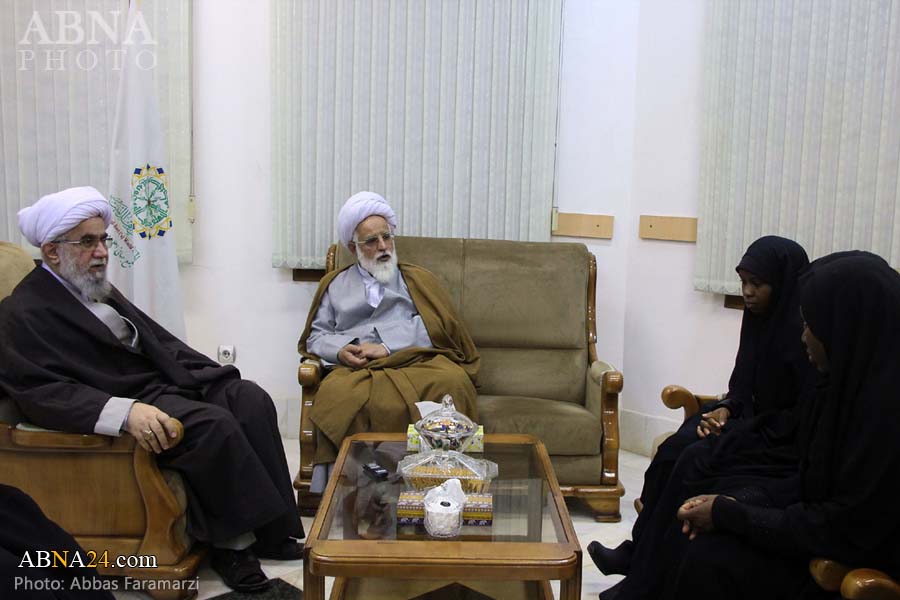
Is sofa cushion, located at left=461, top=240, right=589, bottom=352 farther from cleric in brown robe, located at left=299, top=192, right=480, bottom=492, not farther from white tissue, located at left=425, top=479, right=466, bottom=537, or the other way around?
white tissue, located at left=425, top=479, right=466, bottom=537

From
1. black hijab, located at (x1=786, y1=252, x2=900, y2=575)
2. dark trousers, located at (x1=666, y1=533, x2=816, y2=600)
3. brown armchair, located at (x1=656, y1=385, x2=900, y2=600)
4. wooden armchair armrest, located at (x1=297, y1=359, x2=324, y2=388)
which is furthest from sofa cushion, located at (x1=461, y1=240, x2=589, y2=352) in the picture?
brown armchair, located at (x1=656, y1=385, x2=900, y2=600)

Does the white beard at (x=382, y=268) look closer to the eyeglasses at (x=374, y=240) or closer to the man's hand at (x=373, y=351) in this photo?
the eyeglasses at (x=374, y=240)

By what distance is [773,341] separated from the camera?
2850mm

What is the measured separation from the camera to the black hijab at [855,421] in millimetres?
1844

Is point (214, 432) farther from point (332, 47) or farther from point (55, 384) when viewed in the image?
point (332, 47)

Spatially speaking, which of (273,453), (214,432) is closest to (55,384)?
(214,432)

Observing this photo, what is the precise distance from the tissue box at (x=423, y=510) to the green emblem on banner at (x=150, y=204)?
7.87 ft

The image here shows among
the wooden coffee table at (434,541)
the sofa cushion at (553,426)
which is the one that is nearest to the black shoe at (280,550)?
the wooden coffee table at (434,541)

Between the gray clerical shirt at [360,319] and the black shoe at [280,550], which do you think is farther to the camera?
the gray clerical shirt at [360,319]

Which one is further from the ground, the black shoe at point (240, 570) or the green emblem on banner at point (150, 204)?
the green emblem on banner at point (150, 204)

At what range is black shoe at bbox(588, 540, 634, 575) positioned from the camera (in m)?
2.80

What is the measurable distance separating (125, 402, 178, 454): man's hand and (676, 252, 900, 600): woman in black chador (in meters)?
1.62

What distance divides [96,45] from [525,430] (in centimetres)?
285

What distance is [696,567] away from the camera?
7.05 ft
